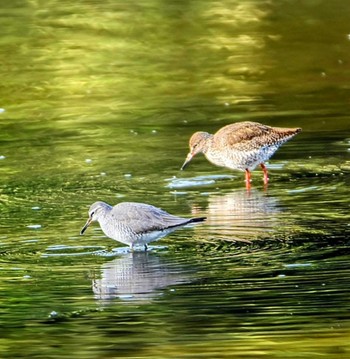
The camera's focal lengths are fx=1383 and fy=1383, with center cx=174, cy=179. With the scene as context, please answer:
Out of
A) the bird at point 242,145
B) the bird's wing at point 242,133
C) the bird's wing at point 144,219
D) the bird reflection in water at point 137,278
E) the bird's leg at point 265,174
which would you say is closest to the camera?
the bird reflection in water at point 137,278

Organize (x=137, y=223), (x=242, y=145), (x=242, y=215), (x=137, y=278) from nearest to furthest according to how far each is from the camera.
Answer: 1. (x=137, y=278)
2. (x=137, y=223)
3. (x=242, y=215)
4. (x=242, y=145)

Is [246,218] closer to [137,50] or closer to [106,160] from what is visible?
[106,160]

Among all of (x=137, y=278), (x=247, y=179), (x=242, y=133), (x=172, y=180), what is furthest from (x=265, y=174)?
(x=137, y=278)

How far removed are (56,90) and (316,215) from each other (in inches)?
366

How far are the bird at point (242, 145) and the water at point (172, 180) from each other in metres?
0.27

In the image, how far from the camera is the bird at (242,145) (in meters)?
15.8

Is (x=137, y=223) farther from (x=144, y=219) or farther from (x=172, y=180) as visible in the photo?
(x=172, y=180)

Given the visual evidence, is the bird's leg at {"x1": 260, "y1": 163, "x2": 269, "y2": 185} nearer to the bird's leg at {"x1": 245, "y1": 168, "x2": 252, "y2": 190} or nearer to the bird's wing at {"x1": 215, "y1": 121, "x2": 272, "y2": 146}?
the bird's leg at {"x1": 245, "y1": 168, "x2": 252, "y2": 190}

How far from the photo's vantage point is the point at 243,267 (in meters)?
11.3

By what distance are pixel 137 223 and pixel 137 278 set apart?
3.25ft

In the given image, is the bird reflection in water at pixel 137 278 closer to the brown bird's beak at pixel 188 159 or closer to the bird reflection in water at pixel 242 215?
the bird reflection in water at pixel 242 215

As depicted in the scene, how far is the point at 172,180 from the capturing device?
51.4 feet

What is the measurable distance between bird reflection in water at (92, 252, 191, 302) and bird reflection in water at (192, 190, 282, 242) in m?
1.05

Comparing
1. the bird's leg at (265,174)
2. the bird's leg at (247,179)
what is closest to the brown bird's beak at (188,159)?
the bird's leg at (247,179)
